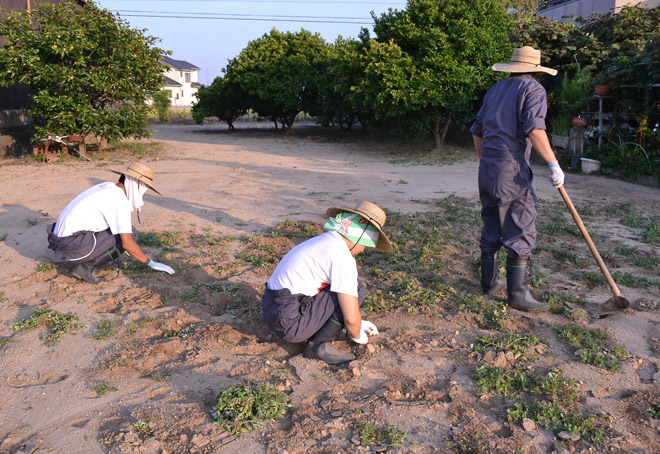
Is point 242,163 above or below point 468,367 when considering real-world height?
above

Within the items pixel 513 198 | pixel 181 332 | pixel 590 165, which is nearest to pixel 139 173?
pixel 181 332

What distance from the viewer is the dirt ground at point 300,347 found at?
2.72 metres

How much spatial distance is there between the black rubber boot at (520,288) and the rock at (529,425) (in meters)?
1.55

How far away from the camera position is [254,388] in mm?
3008

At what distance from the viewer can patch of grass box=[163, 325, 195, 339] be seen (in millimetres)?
3844

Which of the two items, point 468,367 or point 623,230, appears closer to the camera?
point 468,367

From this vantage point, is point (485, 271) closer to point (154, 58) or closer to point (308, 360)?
point (308, 360)

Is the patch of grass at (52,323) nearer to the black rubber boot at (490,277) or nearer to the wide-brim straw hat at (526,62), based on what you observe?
the black rubber boot at (490,277)

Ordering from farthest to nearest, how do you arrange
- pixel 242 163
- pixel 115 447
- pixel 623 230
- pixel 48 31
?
pixel 242 163 < pixel 48 31 < pixel 623 230 < pixel 115 447

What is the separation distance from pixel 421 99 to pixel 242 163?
4.59 metres

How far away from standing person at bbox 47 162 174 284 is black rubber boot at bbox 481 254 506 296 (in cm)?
291

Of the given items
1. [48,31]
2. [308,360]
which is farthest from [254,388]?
[48,31]

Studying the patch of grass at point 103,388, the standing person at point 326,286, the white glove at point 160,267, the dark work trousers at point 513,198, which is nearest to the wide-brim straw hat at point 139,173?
the white glove at point 160,267

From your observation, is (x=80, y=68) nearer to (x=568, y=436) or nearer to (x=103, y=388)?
(x=103, y=388)
